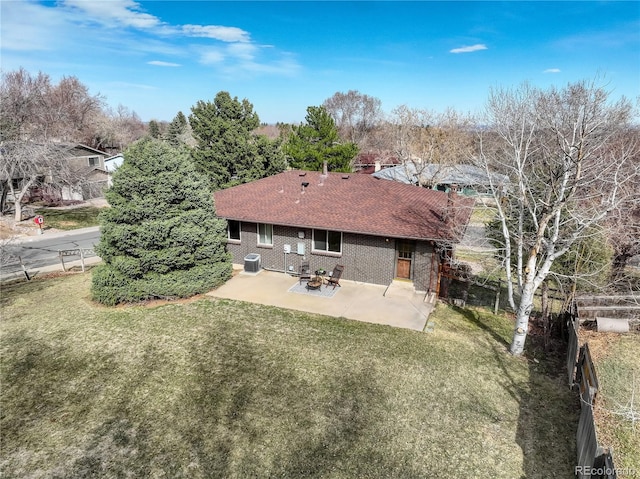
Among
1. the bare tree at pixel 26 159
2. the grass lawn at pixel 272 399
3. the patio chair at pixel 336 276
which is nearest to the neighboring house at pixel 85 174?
the bare tree at pixel 26 159

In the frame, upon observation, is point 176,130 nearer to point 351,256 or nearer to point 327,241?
point 327,241

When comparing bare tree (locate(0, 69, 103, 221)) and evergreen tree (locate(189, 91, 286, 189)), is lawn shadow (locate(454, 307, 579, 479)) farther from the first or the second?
bare tree (locate(0, 69, 103, 221))

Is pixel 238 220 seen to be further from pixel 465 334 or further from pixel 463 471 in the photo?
pixel 463 471

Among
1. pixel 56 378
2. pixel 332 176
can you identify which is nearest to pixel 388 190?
pixel 332 176

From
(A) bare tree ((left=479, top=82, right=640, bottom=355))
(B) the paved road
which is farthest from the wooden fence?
(B) the paved road

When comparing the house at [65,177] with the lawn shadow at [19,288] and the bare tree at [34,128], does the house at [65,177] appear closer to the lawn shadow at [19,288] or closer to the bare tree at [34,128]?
the bare tree at [34,128]
